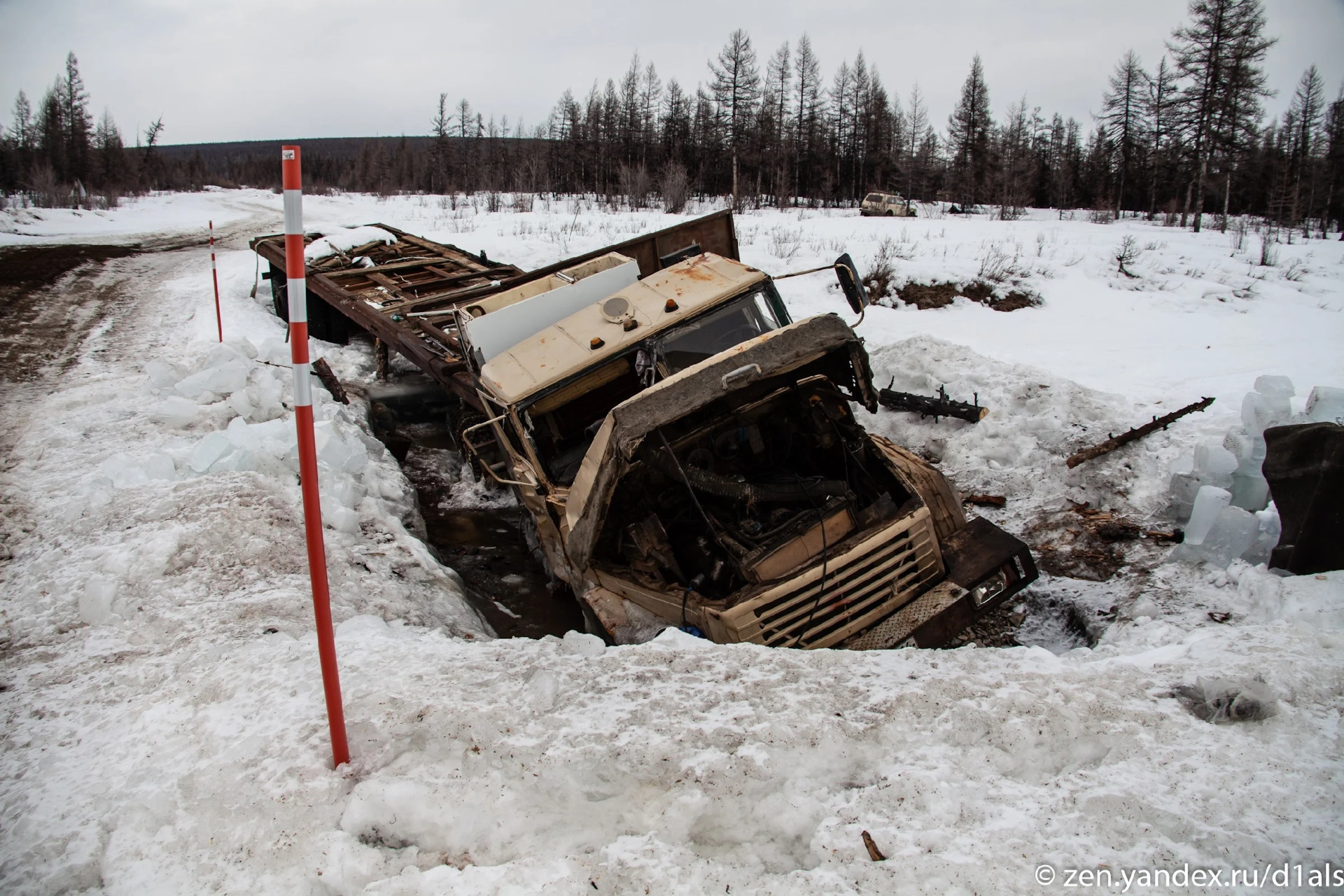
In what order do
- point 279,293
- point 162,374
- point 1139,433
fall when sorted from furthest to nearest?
point 279,293 → point 162,374 → point 1139,433

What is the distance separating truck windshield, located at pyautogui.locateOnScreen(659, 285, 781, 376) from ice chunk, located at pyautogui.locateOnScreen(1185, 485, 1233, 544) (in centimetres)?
311

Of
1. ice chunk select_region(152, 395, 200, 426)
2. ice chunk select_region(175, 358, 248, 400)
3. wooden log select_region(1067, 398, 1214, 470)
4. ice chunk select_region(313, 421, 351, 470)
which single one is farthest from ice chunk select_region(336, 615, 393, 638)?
wooden log select_region(1067, 398, 1214, 470)

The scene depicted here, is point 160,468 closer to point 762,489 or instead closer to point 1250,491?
point 762,489

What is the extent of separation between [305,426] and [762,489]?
9.15ft

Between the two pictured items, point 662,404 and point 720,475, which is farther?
point 720,475

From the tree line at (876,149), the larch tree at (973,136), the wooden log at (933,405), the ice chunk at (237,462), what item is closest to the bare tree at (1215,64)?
the tree line at (876,149)

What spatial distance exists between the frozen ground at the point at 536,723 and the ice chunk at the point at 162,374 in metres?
0.85

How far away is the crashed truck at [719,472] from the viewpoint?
3.96 m

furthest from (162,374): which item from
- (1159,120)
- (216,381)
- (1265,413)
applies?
(1159,120)

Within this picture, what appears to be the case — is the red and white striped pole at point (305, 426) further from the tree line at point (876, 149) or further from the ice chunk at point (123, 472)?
the tree line at point (876, 149)

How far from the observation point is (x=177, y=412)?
6.48 m

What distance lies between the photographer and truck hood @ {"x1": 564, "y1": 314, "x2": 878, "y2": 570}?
3.88m

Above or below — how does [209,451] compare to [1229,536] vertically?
above

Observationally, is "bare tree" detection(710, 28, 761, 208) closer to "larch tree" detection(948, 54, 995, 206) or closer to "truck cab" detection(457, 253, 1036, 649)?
"larch tree" detection(948, 54, 995, 206)
